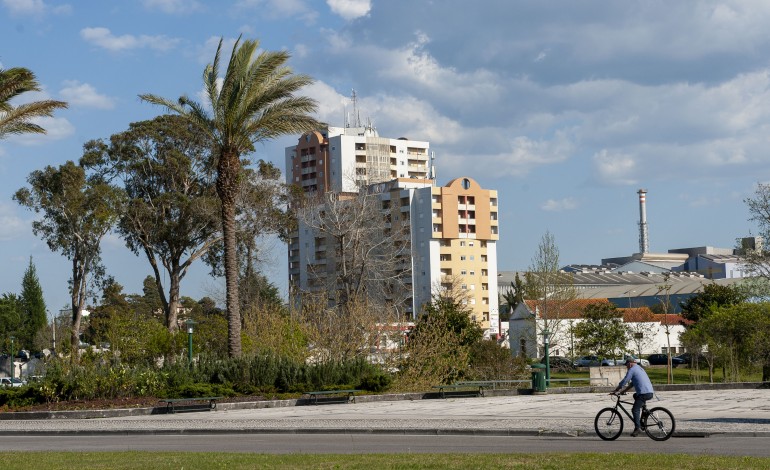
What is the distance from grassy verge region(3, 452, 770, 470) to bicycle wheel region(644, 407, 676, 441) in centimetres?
363

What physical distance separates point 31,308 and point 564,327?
200ft

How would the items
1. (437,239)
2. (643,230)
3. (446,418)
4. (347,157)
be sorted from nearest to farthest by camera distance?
(446,418), (437,239), (347,157), (643,230)

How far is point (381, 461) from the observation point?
14.5 m

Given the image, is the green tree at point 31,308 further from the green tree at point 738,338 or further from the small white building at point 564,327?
the green tree at point 738,338

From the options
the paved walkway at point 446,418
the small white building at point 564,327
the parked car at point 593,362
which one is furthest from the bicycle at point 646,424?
the small white building at point 564,327

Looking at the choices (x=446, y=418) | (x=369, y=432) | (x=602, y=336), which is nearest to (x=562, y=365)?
(x=602, y=336)

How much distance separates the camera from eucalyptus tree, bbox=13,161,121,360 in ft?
209

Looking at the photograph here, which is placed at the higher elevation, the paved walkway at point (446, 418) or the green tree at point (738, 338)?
the green tree at point (738, 338)

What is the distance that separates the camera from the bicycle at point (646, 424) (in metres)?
18.5

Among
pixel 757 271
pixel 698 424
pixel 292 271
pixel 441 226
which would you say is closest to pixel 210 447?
pixel 698 424

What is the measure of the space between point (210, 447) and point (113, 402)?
41.0ft

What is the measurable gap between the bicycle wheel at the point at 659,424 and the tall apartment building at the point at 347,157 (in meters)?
118

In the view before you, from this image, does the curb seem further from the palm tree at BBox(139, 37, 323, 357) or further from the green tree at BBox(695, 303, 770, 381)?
the green tree at BBox(695, 303, 770, 381)

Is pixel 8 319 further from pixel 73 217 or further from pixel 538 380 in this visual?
pixel 538 380
